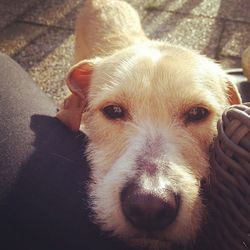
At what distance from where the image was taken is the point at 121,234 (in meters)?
2.04

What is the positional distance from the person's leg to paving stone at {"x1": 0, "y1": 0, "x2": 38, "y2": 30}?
397 centimetres

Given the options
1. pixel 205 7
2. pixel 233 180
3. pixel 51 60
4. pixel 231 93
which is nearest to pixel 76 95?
pixel 231 93

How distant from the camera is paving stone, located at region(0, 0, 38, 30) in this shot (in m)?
6.75

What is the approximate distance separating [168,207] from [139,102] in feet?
3.29

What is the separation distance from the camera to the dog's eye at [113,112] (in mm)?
2831

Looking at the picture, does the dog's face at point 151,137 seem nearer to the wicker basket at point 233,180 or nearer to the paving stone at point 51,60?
the wicker basket at point 233,180

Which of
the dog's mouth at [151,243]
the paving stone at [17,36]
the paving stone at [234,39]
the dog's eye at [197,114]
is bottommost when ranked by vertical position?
the paving stone at [17,36]

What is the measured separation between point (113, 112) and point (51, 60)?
336 centimetres

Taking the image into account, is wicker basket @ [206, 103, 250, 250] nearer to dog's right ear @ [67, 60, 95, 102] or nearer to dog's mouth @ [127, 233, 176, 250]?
dog's mouth @ [127, 233, 176, 250]

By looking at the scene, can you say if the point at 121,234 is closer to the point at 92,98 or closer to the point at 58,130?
the point at 58,130

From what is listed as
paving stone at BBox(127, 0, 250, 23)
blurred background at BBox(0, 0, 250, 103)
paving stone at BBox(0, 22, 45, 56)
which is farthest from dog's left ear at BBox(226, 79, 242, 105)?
paving stone at BBox(127, 0, 250, 23)

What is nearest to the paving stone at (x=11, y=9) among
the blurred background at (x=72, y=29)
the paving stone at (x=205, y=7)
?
the blurred background at (x=72, y=29)

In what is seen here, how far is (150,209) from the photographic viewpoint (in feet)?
6.04

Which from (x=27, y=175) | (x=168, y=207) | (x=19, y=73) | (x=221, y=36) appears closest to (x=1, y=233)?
(x=27, y=175)
